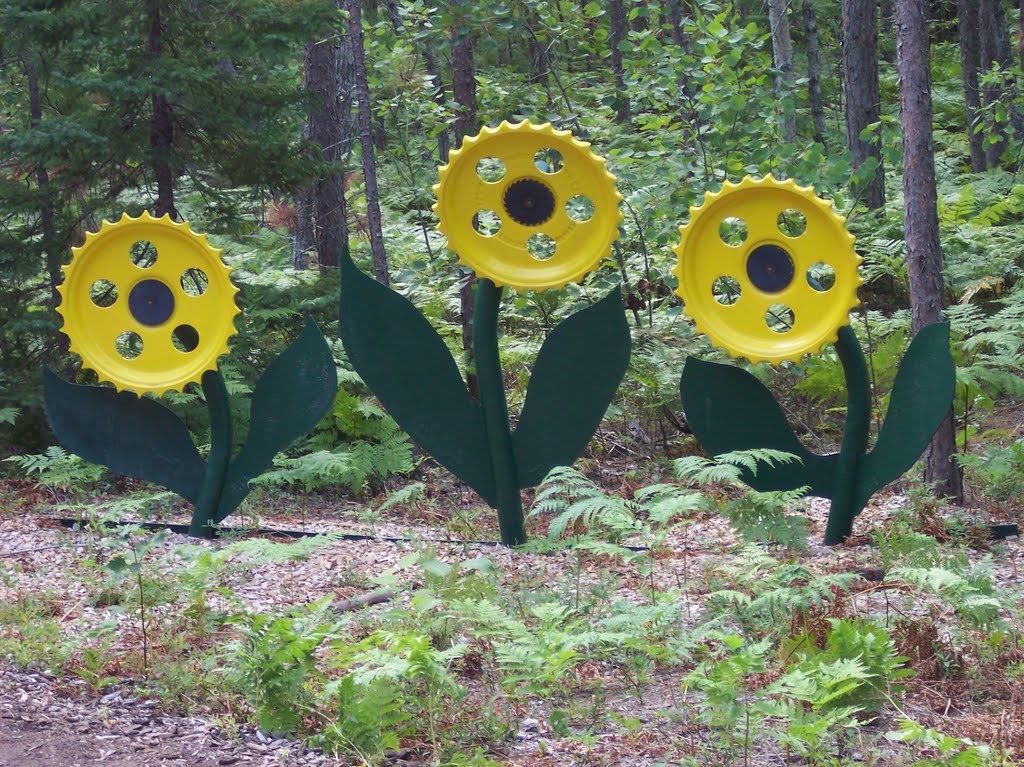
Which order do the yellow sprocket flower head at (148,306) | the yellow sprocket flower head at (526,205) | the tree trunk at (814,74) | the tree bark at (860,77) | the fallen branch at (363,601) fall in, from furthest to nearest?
the tree trunk at (814,74)
the tree bark at (860,77)
the yellow sprocket flower head at (148,306)
the yellow sprocket flower head at (526,205)
the fallen branch at (363,601)

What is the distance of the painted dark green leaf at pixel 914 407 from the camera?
18.6ft

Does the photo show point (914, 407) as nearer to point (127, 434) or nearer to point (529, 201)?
point (529, 201)

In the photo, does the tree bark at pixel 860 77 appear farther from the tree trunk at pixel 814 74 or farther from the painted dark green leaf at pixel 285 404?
the painted dark green leaf at pixel 285 404

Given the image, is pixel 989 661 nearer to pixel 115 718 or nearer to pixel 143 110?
pixel 115 718

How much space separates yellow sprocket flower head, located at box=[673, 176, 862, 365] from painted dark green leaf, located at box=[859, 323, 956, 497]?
1.63ft

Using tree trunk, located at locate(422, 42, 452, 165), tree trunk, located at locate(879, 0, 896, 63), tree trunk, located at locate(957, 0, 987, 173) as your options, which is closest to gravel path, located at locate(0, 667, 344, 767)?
tree trunk, located at locate(422, 42, 452, 165)

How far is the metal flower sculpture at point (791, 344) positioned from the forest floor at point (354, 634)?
0.46 meters

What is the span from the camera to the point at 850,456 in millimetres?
5906

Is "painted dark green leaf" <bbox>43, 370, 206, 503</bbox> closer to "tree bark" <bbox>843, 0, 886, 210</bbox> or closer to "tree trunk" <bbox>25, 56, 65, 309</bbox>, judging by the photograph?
"tree trunk" <bbox>25, 56, 65, 309</bbox>

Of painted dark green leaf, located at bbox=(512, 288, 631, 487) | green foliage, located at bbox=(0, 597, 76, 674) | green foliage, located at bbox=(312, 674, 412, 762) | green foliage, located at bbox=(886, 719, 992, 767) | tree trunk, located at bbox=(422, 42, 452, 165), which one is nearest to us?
green foliage, located at bbox=(886, 719, 992, 767)

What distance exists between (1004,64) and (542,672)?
17.0 m

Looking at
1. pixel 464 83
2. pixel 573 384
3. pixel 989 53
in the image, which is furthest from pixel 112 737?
pixel 989 53

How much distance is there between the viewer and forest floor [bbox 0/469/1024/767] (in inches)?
141

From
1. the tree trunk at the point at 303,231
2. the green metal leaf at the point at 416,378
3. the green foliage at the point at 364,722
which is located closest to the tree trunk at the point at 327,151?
the tree trunk at the point at 303,231
